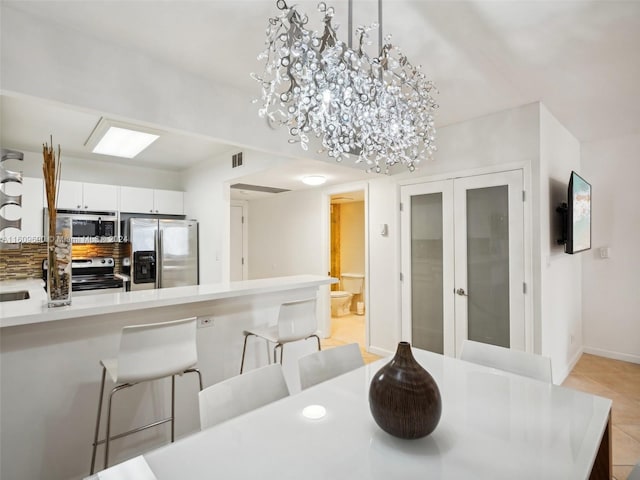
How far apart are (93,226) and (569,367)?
5.69 m

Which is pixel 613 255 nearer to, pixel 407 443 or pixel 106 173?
pixel 407 443

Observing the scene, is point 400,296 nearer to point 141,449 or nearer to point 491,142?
point 491,142

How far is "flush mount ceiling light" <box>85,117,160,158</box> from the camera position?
306cm

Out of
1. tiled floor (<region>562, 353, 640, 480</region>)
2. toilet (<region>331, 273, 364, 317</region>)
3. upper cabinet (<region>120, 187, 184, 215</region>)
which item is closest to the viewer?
tiled floor (<region>562, 353, 640, 480</region>)

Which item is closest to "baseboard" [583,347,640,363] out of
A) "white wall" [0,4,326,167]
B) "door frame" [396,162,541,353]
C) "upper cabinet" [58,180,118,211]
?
"door frame" [396,162,541,353]

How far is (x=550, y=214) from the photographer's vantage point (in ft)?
10.3

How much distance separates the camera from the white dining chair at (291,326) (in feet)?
8.03

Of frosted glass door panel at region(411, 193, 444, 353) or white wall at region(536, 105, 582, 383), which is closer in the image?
white wall at region(536, 105, 582, 383)

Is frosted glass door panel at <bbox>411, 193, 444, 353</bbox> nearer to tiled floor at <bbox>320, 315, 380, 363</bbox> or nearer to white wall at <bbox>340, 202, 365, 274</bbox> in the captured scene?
tiled floor at <bbox>320, 315, 380, 363</bbox>

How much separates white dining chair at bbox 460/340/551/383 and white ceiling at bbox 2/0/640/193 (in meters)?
1.77

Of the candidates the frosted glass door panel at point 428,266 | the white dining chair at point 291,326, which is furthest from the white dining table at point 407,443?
the frosted glass door panel at point 428,266

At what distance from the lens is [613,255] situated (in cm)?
401

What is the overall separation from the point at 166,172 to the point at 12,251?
2.15 metres

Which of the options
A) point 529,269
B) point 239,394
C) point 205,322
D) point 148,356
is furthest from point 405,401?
point 529,269
